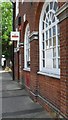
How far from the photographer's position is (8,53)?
4209cm

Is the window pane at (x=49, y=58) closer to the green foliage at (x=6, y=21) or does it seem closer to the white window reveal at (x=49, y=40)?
the white window reveal at (x=49, y=40)

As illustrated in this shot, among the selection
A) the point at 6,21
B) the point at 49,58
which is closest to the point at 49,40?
the point at 49,58

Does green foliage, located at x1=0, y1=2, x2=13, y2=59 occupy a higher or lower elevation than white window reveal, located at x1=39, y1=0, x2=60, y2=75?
higher

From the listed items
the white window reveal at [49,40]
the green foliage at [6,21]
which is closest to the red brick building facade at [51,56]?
the white window reveal at [49,40]

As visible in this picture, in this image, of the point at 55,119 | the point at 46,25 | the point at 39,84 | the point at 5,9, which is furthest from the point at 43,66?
the point at 5,9

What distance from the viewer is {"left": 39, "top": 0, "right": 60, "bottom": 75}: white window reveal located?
845 centimetres

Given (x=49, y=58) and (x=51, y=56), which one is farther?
(x=49, y=58)

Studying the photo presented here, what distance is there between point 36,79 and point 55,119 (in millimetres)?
3279

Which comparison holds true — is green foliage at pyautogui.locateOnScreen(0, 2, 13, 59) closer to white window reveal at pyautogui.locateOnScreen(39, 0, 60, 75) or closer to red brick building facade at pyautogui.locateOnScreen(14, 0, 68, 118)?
red brick building facade at pyautogui.locateOnScreen(14, 0, 68, 118)

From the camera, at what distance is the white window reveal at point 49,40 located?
8.45 m

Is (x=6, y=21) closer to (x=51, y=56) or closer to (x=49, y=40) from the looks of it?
(x=49, y=40)

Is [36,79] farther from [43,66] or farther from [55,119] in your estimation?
[55,119]

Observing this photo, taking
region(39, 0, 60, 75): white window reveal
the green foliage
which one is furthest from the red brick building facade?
the green foliage

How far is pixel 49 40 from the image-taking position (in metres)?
9.54
